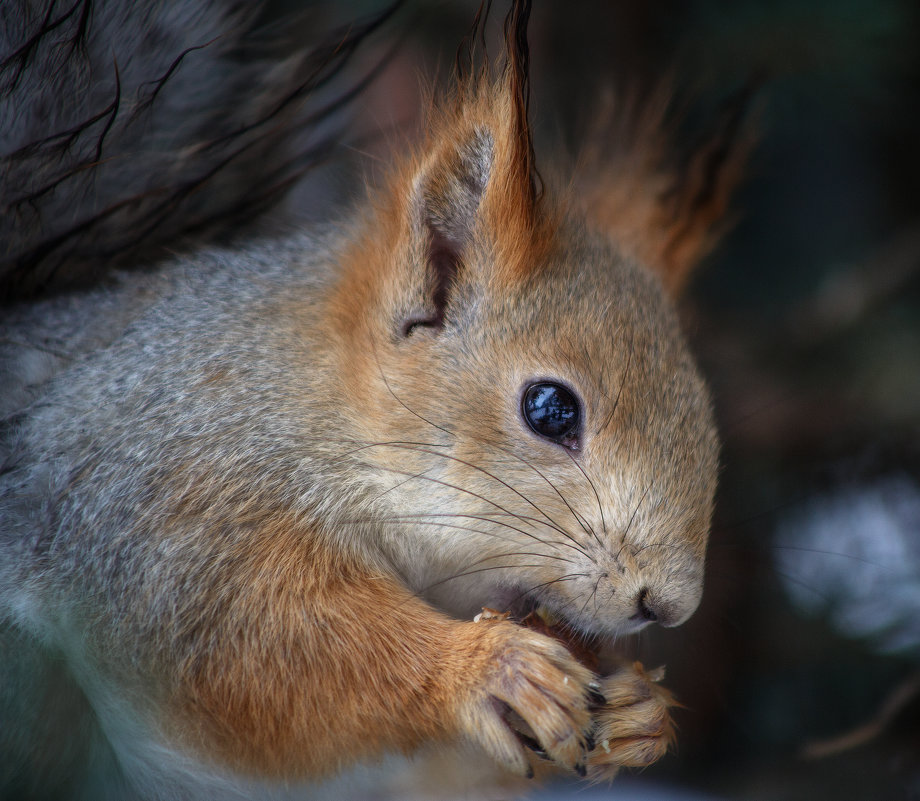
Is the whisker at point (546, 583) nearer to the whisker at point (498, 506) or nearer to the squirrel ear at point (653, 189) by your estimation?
the whisker at point (498, 506)

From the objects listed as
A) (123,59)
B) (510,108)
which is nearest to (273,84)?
(123,59)

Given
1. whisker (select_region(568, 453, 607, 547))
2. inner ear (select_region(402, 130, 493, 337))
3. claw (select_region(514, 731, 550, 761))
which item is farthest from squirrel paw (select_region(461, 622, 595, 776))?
inner ear (select_region(402, 130, 493, 337))

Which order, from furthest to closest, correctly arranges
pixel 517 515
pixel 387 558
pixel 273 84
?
pixel 273 84
pixel 387 558
pixel 517 515

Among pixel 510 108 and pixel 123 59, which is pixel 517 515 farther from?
pixel 123 59

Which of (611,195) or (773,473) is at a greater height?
(611,195)

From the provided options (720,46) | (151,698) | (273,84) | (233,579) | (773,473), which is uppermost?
(720,46)

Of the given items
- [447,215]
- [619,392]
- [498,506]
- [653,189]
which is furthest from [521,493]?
[653,189]

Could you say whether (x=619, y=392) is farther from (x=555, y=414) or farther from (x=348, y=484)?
(x=348, y=484)
